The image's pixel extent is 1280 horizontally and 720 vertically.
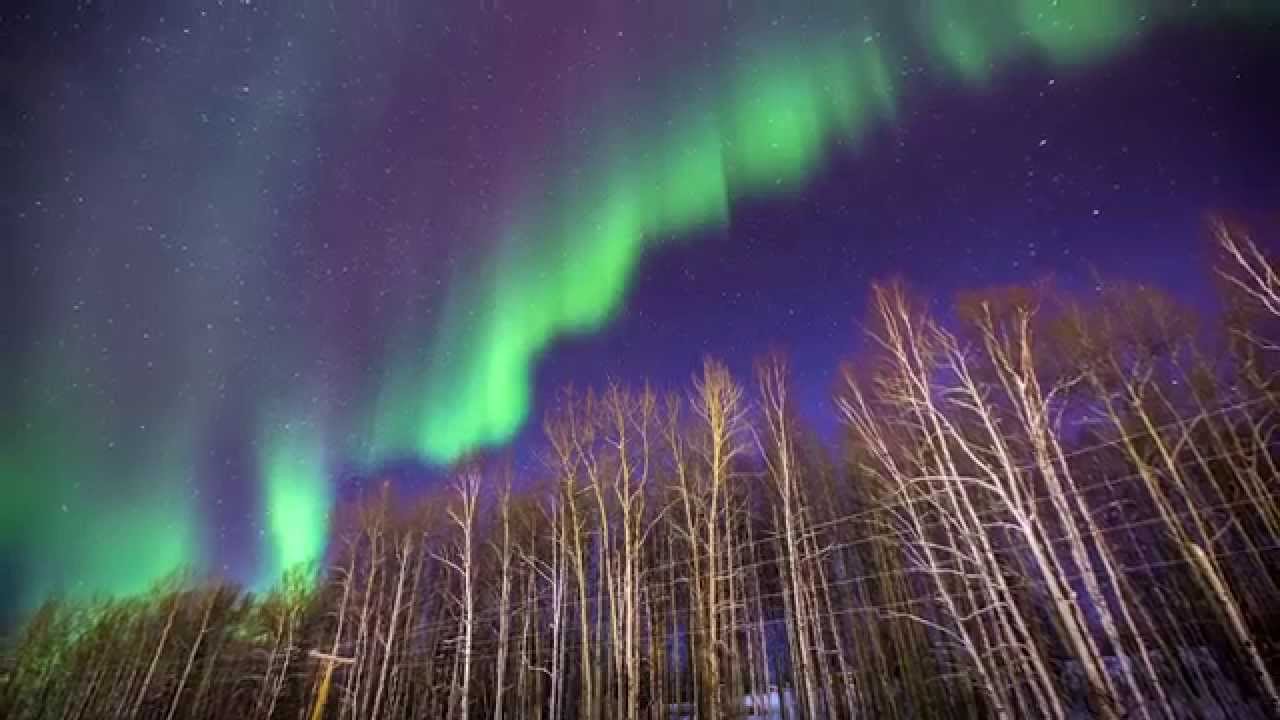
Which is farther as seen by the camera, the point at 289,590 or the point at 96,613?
the point at 96,613

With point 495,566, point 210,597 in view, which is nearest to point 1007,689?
point 495,566

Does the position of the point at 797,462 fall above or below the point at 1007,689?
above

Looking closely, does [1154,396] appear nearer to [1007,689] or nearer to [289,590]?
[1007,689]

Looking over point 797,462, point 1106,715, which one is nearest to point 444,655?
point 797,462

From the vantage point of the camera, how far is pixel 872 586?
1992 cm

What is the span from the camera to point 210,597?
32438 millimetres

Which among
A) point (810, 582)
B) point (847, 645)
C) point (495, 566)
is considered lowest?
point (847, 645)

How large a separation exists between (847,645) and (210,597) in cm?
3619

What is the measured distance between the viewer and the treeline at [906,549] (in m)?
11.3

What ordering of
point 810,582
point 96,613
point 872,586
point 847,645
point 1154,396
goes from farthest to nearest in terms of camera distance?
point 96,613 → point 872,586 → point 847,645 → point 810,582 → point 1154,396

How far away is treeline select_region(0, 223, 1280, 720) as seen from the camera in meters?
11.3

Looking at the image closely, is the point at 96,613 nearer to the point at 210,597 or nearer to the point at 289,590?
the point at 210,597

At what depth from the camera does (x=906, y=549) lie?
1552 cm

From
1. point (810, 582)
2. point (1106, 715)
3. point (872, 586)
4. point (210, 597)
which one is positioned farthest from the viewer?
point (210, 597)
